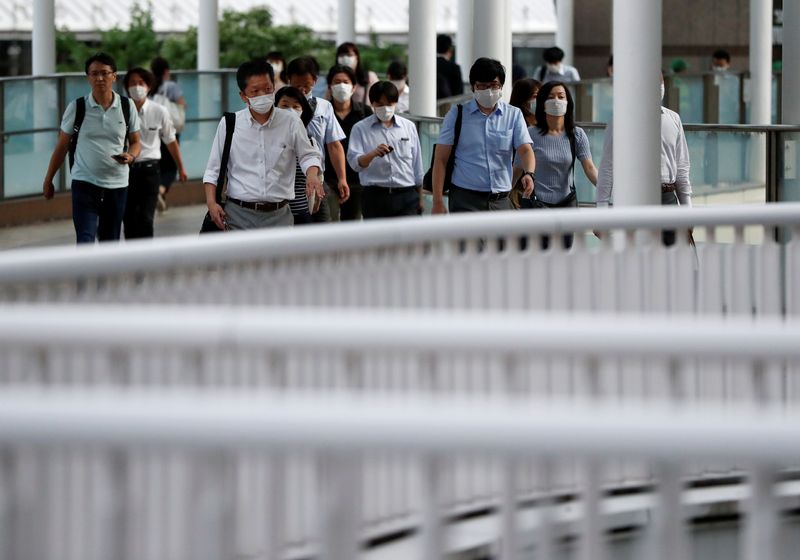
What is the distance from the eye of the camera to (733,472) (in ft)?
24.4

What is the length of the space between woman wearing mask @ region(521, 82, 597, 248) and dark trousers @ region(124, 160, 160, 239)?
3810 mm

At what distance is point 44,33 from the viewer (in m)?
24.8

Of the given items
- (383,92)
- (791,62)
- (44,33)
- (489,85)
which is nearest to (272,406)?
(489,85)

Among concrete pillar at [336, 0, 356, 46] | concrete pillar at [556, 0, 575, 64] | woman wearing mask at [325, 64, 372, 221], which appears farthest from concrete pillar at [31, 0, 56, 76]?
concrete pillar at [556, 0, 575, 64]

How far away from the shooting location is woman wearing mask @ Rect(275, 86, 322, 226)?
12.1m

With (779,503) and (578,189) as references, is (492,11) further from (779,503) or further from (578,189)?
(779,503)

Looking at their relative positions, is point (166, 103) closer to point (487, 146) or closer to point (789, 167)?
point (789, 167)

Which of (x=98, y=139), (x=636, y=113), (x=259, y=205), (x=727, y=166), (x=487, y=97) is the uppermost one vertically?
(x=487, y=97)

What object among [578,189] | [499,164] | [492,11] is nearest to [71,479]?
[499,164]

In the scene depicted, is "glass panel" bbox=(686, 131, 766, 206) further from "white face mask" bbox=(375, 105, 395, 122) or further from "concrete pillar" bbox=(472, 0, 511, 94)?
"concrete pillar" bbox=(472, 0, 511, 94)

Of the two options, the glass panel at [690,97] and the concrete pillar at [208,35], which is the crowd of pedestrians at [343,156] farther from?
the glass panel at [690,97]

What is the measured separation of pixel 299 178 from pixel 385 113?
1.61m

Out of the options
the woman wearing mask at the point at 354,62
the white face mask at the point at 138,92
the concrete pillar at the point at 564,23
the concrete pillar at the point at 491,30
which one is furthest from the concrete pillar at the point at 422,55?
the concrete pillar at the point at 564,23

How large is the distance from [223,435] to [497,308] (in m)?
4.38
